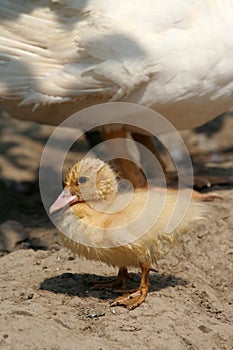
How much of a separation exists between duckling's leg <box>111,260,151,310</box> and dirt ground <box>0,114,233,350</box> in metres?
0.03

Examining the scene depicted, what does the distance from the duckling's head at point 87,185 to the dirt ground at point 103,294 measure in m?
0.46

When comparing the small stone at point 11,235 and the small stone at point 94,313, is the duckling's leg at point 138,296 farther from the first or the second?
the small stone at point 11,235

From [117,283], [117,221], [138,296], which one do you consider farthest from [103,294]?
[117,221]

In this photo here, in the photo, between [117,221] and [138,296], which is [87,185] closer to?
[117,221]

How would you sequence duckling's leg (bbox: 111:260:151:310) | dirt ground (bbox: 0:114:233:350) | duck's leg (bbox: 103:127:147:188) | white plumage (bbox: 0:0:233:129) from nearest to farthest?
dirt ground (bbox: 0:114:233:350), duckling's leg (bbox: 111:260:151:310), white plumage (bbox: 0:0:233:129), duck's leg (bbox: 103:127:147:188)

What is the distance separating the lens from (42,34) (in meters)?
5.10

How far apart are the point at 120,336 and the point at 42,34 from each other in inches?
87.5

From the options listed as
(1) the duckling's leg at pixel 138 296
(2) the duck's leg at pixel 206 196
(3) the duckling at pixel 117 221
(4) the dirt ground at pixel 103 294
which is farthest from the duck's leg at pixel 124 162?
(1) the duckling's leg at pixel 138 296

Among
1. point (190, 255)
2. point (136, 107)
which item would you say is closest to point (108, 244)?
point (190, 255)

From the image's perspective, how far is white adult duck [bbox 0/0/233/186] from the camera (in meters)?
4.91

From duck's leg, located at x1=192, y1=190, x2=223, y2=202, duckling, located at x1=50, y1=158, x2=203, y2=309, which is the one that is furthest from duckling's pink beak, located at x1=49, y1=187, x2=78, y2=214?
duck's leg, located at x1=192, y1=190, x2=223, y2=202

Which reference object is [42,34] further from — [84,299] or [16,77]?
[84,299]

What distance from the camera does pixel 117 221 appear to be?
12.6ft

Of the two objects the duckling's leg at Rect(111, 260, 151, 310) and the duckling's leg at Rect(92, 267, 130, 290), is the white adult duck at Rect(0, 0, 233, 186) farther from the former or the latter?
the duckling's leg at Rect(111, 260, 151, 310)
